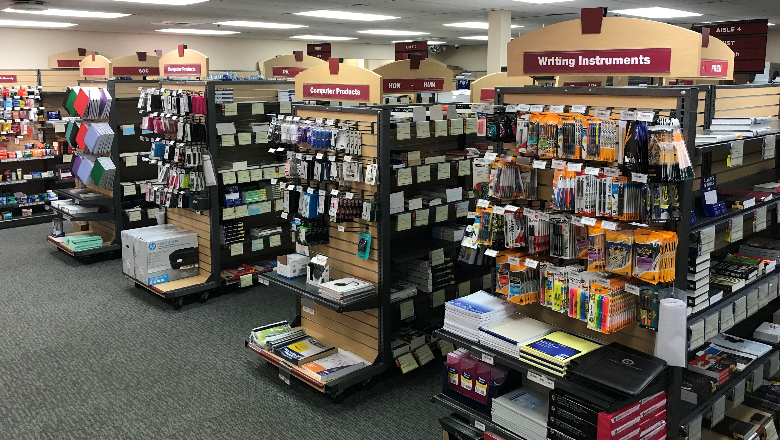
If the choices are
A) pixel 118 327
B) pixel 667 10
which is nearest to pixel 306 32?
pixel 667 10

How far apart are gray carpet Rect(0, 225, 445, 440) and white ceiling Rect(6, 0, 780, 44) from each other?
4.99 meters

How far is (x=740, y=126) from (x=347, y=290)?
2.58 meters

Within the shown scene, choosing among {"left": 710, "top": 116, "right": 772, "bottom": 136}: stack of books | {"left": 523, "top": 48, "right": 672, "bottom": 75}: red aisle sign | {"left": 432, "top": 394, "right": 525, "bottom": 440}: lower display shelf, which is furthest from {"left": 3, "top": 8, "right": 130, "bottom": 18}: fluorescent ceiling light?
{"left": 710, "top": 116, "right": 772, "bottom": 136}: stack of books

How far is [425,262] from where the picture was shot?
16.1 ft

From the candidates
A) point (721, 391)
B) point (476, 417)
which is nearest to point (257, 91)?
point (476, 417)

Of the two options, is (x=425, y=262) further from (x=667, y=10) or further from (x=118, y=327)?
(x=667, y=10)

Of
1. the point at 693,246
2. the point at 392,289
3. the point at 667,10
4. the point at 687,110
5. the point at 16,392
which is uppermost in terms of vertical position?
the point at 667,10

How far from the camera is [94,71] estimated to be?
9.68 m

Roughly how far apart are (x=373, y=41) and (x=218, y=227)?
12.8m

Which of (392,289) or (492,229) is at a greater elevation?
(492,229)

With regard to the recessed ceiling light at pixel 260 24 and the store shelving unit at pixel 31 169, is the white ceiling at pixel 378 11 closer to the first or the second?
the recessed ceiling light at pixel 260 24

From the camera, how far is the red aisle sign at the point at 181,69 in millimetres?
7906

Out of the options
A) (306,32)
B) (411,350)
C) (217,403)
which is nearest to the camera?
(217,403)

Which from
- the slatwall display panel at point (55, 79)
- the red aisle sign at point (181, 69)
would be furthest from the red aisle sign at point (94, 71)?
the red aisle sign at point (181, 69)
